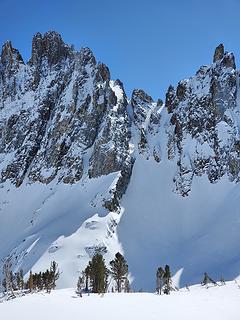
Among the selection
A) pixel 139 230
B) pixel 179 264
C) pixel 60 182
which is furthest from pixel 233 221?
pixel 60 182

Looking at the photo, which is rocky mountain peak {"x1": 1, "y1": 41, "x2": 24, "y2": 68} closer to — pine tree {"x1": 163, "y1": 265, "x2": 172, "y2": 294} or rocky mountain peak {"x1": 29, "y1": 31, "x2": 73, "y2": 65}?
rocky mountain peak {"x1": 29, "y1": 31, "x2": 73, "y2": 65}

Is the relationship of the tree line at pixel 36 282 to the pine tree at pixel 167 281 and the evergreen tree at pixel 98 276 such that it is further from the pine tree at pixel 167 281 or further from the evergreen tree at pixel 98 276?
the pine tree at pixel 167 281

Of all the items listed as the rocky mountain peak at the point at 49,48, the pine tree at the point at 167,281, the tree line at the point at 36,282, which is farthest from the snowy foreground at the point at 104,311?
the rocky mountain peak at the point at 49,48

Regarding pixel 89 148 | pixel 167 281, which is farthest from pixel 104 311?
pixel 89 148

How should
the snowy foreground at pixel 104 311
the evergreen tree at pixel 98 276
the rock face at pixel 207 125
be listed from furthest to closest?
the rock face at pixel 207 125, the evergreen tree at pixel 98 276, the snowy foreground at pixel 104 311

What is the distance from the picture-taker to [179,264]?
88.4 m

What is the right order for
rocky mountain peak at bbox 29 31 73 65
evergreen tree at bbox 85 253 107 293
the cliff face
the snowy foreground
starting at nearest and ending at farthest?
the snowy foreground → evergreen tree at bbox 85 253 107 293 → the cliff face → rocky mountain peak at bbox 29 31 73 65

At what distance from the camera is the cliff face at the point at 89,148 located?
328 feet

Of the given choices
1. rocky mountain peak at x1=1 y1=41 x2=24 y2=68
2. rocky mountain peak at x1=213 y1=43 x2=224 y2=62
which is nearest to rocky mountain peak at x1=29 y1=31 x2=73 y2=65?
rocky mountain peak at x1=1 y1=41 x2=24 y2=68

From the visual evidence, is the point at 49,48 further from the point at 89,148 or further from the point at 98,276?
the point at 98,276

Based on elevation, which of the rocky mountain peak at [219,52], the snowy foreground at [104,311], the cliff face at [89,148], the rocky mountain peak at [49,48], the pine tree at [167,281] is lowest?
the snowy foreground at [104,311]

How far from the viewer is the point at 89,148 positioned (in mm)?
128125

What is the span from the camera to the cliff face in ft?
328

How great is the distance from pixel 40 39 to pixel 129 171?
70564 mm
